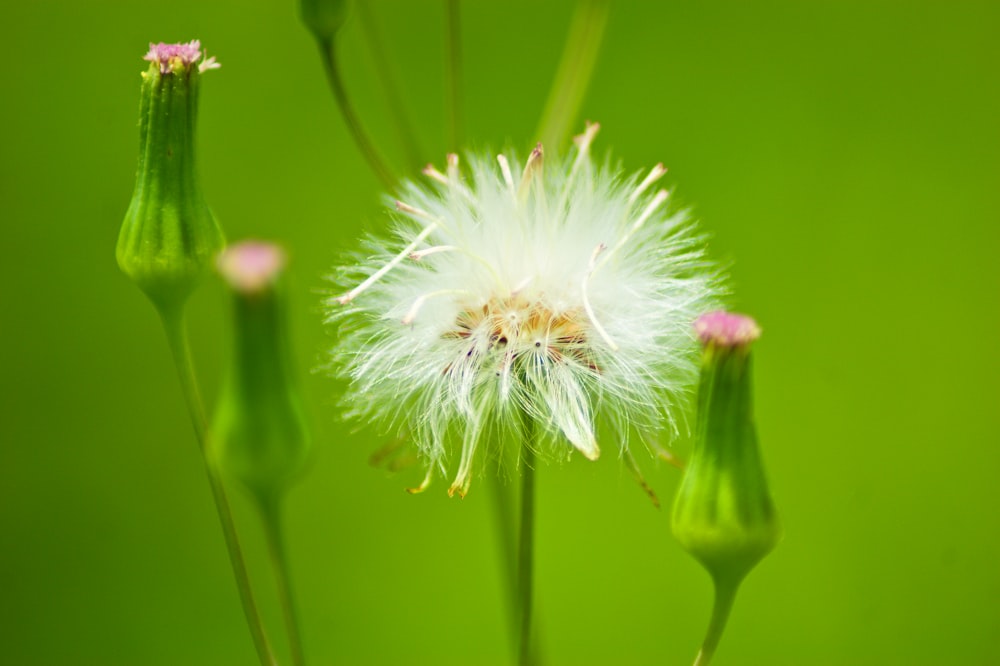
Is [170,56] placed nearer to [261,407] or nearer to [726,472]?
[261,407]

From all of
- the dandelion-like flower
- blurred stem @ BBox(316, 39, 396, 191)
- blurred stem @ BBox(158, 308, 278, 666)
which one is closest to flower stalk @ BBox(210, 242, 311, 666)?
blurred stem @ BBox(158, 308, 278, 666)

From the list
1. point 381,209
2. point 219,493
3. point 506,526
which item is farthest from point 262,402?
point 381,209

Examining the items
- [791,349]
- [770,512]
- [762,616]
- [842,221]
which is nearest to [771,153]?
[842,221]

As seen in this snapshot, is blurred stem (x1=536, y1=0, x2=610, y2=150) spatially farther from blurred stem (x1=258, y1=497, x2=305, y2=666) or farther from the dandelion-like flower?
blurred stem (x1=258, y1=497, x2=305, y2=666)

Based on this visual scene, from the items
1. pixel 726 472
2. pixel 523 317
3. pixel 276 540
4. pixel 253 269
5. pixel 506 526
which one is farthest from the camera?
pixel 506 526

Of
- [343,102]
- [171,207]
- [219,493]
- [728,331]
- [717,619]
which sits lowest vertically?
[717,619]

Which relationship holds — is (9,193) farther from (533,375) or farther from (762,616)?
(533,375)
